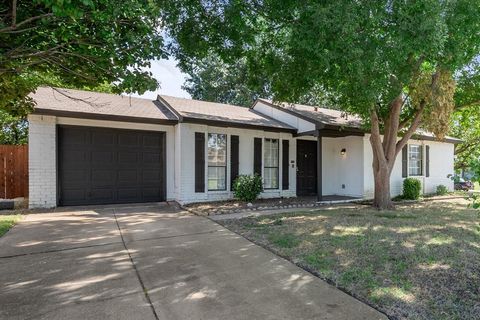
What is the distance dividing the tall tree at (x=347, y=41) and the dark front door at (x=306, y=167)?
360cm

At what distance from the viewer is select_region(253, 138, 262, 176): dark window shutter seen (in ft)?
36.1

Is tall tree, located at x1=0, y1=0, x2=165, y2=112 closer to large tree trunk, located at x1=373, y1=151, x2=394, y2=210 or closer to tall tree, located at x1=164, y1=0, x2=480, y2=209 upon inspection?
tall tree, located at x1=164, y1=0, x2=480, y2=209

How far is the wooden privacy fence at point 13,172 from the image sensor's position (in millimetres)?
9703

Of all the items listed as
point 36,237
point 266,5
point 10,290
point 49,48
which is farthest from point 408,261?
point 36,237

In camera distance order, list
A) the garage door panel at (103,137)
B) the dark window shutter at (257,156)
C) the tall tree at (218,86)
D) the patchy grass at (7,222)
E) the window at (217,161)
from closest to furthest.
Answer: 1. the patchy grass at (7,222)
2. the garage door panel at (103,137)
3. the window at (217,161)
4. the dark window shutter at (257,156)
5. the tall tree at (218,86)

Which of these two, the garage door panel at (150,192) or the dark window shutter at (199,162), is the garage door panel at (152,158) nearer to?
the garage door panel at (150,192)

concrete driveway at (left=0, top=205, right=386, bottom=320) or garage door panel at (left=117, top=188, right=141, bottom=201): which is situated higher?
garage door panel at (left=117, top=188, right=141, bottom=201)

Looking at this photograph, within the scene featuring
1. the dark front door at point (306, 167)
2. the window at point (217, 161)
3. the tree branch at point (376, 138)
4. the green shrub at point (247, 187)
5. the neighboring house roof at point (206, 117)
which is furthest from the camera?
the dark front door at point (306, 167)

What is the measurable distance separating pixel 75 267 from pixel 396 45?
628cm

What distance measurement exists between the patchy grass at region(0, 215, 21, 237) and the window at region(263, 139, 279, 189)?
752 centimetres

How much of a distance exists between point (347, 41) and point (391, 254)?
11.5 feet

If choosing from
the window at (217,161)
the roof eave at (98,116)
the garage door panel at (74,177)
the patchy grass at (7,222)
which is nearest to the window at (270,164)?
the window at (217,161)

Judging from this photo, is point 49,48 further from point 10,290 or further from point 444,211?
point 444,211

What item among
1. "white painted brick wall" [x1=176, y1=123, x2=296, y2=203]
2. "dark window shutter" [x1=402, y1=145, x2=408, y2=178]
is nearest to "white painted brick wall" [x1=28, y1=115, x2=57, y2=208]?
"white painted brick wall" [x1=176, y1=123, x2=296, y2=203]
